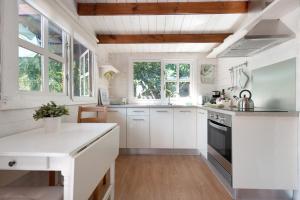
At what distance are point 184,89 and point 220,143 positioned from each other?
2292 mm

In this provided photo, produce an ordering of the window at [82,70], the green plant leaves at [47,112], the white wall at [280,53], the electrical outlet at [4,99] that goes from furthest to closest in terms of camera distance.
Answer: the window at [82,70] < the white wall at [280,53] < the green plant leaves at [47,112] < the electrical outlet at [4,99]

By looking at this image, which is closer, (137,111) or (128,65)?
(137,111)

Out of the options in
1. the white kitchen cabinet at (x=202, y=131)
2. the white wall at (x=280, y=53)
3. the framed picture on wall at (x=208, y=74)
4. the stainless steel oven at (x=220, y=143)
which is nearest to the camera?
the white wall at (x=280, y=53)

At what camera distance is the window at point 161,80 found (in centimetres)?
477

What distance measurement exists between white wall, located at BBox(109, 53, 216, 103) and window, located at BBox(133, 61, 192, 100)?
0.14 metres

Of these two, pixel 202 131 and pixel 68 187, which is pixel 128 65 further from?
→ pixel 68 187

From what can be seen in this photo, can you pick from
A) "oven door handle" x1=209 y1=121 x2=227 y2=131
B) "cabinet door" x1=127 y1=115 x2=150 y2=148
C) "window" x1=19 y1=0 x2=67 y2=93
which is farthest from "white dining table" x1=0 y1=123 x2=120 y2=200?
"cabinet door" x1=127 y1=115 x2=150 y2=148

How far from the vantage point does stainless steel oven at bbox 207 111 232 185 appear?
7.65 feet

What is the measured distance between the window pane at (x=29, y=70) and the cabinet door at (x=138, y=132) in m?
2.12

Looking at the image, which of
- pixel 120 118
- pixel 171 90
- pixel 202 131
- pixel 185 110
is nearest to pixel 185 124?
pixel 185 110

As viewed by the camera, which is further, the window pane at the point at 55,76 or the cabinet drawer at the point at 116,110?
the cabinet drawer at the point at 116,110

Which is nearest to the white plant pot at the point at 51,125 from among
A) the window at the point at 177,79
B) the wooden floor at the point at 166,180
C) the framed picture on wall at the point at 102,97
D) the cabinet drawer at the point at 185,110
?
the wooden floor at the point at 166,180

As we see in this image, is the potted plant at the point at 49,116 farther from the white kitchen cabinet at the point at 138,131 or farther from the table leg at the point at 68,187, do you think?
the white kitchen cabinet at the point at 138,131

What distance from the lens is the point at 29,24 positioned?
6.09 feet
